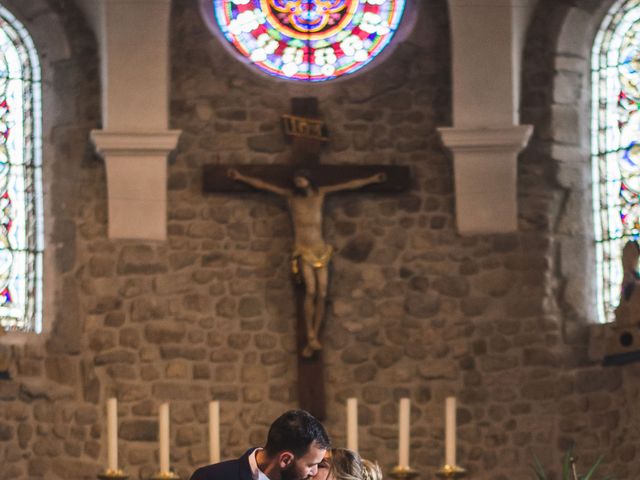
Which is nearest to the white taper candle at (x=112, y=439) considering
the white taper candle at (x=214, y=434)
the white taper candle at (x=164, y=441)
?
the white taper candle at (x=164, y=441)

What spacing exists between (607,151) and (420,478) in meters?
2.59

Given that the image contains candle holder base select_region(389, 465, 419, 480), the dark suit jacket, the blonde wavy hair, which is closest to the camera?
the blonde wavy hair

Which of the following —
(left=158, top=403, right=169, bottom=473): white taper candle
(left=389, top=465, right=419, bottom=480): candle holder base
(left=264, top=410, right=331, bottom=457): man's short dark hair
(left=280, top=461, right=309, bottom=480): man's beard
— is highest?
(left=264, top=410, right=331, bottom=457): man's short dark hair

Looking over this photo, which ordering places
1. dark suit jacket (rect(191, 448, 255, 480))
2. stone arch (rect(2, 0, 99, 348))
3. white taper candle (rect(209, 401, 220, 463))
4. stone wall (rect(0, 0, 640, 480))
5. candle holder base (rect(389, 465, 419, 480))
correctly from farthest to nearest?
stone arch (rect(2, 0, 99, 348)) → stone wall (rect(0, 0, 640, 480)) → white taper candle (rect(209, 401, 220, 463)) → candle holder base (rect(389, 465, 419, 480)) → dark suit jacket (rect(191, 448, 255, 480))

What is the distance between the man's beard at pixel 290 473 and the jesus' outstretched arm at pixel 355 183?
5.28m

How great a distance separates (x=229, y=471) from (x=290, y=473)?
0.69 feet

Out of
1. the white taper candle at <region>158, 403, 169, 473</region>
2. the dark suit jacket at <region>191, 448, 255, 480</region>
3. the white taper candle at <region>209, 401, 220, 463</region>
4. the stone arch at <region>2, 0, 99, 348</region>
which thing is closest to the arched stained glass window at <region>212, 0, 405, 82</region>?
the stone arch at <region>2, 0, 99, 348</region>

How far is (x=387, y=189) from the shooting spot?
415 inches

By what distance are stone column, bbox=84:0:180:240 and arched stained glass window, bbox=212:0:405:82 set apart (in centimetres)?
64

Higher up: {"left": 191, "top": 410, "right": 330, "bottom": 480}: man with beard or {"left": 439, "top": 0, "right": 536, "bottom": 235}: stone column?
{"left": 439, "top": 0, "right": 536, "bottom": 235}: stone column

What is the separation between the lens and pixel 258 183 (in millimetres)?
10438

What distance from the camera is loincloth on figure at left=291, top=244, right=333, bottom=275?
1034 centimetres

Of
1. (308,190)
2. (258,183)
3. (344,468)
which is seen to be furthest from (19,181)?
(344,468)

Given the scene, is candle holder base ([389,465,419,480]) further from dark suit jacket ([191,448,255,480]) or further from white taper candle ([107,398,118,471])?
dark suit jacket ([191,448,255,480])
